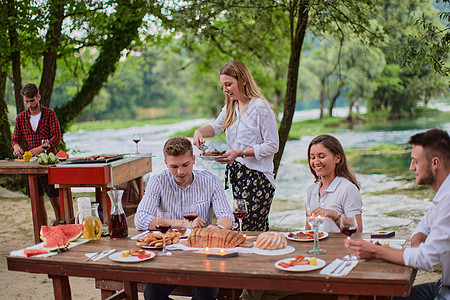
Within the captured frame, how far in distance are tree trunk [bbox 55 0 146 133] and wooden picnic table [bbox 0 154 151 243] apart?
12.7 feet

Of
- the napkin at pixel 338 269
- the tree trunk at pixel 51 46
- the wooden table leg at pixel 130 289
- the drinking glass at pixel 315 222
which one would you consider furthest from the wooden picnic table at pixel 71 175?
the tree trunk at pixel 51 46

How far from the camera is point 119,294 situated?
116 inches

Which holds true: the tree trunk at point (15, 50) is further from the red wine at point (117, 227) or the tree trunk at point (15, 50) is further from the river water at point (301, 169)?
the red wine at point (117, 227)

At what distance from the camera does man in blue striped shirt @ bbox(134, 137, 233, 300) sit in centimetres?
298

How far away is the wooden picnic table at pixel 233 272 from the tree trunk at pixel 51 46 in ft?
21.3

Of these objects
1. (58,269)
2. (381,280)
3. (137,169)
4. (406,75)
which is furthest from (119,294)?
(406,75)

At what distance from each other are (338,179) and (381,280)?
122 cm

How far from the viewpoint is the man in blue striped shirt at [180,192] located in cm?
298

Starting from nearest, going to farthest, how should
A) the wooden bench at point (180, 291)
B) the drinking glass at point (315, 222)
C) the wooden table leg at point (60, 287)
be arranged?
1. the drinking glass at point (315, 222)
2. the wooden table leg at point (60, 287)
3. the wooden bench at point (180, 291)

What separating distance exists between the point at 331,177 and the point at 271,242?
86 cm

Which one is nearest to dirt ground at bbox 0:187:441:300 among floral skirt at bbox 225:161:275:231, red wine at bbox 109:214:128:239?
floral skirt at bbox 225:161:275:231

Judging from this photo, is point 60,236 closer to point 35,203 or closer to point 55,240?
point 55,240

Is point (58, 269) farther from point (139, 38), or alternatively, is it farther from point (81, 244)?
point (139, 38)

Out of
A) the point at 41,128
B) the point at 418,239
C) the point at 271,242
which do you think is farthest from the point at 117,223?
the point at 41,128
